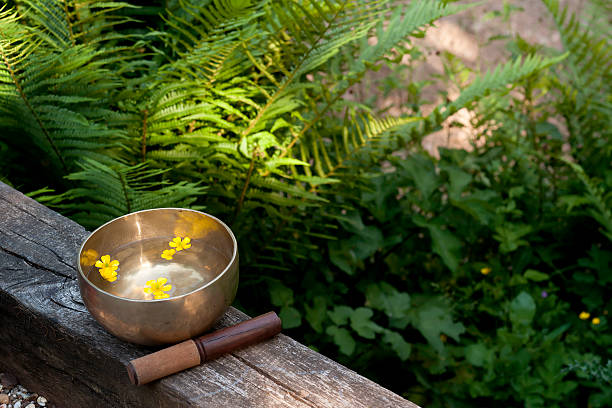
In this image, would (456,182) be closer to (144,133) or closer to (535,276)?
(535,276)

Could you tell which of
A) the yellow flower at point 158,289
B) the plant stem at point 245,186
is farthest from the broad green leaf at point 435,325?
the yellow flower at point 158,289

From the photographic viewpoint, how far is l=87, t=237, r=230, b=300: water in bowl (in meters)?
0.99

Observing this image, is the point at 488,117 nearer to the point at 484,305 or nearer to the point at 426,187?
the point at 426,187

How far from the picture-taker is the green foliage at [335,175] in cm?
153

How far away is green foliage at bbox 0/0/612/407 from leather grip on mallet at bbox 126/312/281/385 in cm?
51

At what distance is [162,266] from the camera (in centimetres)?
103

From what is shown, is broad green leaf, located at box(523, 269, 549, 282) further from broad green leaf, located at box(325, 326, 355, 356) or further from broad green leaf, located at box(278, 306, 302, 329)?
broad green leaf, located at box(278, 306, 302, 329)

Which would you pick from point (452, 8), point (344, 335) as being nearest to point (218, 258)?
point (344, 335)

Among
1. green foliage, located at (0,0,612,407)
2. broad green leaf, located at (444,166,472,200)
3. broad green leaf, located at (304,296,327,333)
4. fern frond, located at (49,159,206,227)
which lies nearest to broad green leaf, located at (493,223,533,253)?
green foliage, located at (0,0,612,407)

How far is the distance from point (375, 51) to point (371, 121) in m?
0.21

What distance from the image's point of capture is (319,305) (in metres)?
1.90

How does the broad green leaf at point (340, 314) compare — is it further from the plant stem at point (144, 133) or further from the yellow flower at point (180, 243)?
the yellow flower at point (180, 243)

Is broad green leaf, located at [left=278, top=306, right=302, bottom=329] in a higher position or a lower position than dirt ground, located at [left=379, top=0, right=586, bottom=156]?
lower

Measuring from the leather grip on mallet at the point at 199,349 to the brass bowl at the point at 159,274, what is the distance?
0.02 meters
